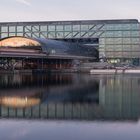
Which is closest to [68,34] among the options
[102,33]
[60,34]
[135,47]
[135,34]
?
[60,34]

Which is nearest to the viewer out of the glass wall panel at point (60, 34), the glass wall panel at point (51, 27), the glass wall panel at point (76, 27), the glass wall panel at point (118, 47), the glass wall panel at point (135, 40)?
the glass wall panel at point (135, 40)

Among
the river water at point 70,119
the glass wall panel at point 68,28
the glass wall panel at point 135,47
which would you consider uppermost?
the glass wall panel at point 68,28

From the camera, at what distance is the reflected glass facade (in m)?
115

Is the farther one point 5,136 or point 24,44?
point 24,44

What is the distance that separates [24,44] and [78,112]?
76.8 m

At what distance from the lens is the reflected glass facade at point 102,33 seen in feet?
377

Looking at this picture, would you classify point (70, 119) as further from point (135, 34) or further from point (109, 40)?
point (109, 40)

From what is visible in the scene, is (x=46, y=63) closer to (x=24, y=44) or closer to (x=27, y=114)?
(x=24, y=44)

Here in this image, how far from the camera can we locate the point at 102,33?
380ft

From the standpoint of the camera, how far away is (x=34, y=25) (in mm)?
118562

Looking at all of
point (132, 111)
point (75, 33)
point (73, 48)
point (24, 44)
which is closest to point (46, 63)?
point (24, 44)

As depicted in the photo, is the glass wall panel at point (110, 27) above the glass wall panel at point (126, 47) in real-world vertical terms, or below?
above

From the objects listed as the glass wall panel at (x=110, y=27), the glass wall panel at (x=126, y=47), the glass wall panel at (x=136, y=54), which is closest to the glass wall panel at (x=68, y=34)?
the glass wall panel at (x=110, y=27)

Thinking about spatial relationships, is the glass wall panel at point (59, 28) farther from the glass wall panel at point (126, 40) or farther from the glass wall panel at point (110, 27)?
the glass wall panel at point (126, 40)
